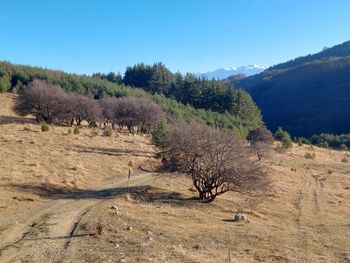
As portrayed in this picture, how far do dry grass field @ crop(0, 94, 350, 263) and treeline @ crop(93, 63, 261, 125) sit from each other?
76.0 m

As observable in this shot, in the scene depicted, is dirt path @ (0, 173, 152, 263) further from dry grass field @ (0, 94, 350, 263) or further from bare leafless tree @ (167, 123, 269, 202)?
bare leafless tree @ (167, 123, 269, 202)

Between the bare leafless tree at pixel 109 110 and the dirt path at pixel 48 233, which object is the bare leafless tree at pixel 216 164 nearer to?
the dirt path at pixel 48 233

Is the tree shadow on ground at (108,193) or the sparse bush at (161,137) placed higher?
the sparse bush at (161,137)

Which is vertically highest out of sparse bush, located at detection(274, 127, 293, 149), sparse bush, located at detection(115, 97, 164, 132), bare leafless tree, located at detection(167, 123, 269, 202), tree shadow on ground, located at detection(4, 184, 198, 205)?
sparse bush, located at detection(115, 97, 164, 132)

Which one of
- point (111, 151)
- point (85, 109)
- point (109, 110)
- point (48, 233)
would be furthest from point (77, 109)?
point (48, 233)

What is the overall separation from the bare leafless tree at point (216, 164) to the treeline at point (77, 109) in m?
45.7

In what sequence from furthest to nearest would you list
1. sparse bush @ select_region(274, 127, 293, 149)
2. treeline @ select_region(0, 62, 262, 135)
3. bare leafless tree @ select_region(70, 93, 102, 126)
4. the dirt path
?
treeline @ select_region(0, 62, 262, 135)
sparse bush @ select_region(274, 127, 293, 149)
bare leafless tree @ select_region(70, 93, 102, 126)
the dirt path

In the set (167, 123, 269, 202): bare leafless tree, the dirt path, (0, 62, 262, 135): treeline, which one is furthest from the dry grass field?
(0, 62, 262, 135): treeline

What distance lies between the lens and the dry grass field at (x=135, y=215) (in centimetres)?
1952

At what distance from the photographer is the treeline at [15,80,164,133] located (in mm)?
77000

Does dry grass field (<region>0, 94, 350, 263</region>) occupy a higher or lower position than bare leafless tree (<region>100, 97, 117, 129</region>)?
lower

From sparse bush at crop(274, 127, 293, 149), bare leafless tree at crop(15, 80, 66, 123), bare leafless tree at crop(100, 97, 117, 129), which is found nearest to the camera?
bare leafless tree at crop(15, 80, 66, 123)

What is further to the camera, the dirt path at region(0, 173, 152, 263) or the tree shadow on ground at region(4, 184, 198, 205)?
the tree shadow on ground at region(4, 184, 198, 205)

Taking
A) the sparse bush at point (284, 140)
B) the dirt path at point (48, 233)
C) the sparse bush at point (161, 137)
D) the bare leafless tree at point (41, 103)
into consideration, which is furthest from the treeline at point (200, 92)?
the dirt path at point (48, 233)
